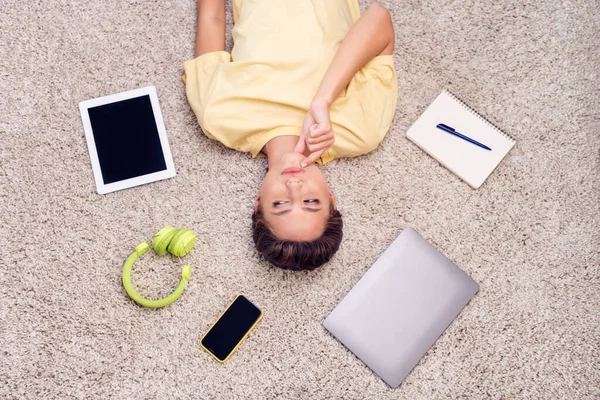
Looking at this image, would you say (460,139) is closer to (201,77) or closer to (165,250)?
(201,77)

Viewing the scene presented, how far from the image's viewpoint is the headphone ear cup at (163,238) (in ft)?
3.35

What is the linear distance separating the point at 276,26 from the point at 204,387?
79cm

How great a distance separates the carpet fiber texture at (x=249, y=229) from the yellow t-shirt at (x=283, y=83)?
10 cm

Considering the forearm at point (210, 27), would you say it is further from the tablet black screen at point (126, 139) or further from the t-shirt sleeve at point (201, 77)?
the tablet black screen at point (126, 139)

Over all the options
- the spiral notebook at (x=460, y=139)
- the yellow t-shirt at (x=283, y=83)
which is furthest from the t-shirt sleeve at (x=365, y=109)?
the spiral notebook at (x=460, y=139)

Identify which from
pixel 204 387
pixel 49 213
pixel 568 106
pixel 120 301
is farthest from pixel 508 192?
pixel 49 213

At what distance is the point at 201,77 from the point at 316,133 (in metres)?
0.31

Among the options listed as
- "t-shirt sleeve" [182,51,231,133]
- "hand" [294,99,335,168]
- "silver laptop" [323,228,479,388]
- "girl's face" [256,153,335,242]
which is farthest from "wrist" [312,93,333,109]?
"silver laptop" [323,228,479,388]

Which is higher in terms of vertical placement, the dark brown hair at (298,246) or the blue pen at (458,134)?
the blue pen at (458,134)

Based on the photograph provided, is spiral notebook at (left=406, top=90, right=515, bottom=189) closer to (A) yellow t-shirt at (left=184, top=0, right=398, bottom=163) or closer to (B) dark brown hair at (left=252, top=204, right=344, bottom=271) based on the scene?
(A) yellow t-shirt at (left=184, top=0, right=398, bottom=163)

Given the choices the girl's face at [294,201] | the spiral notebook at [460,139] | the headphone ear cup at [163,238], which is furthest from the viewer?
the spiral notebook at [460,139]

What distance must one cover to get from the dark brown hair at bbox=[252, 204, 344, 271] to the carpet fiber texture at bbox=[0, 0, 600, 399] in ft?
0.37

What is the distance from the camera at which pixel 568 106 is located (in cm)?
118

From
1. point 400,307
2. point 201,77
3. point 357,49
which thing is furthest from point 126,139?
point 400,307
